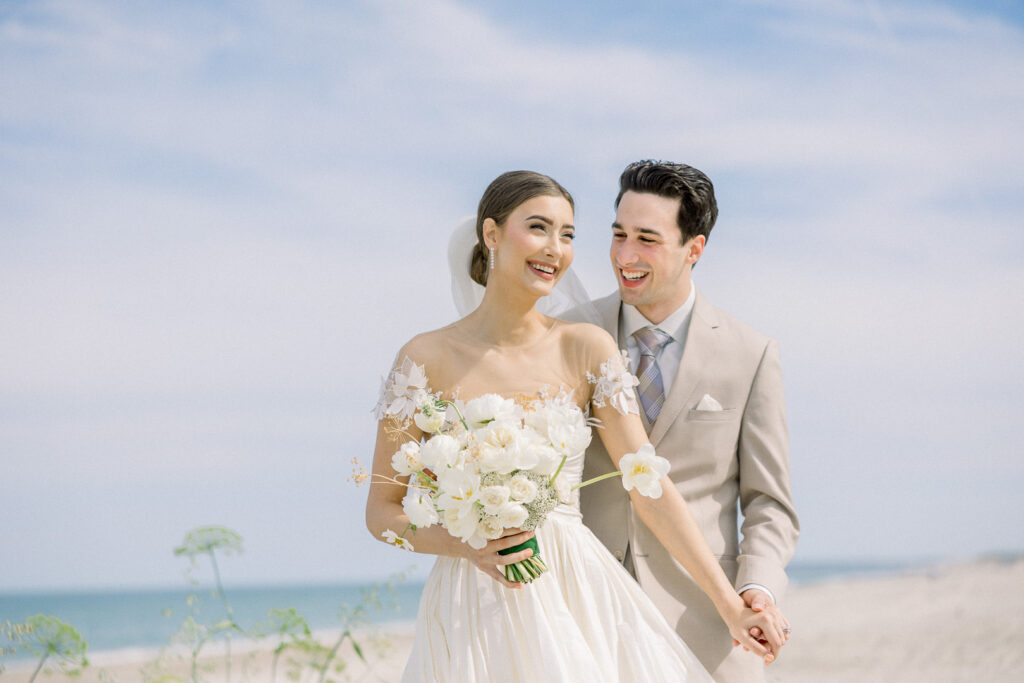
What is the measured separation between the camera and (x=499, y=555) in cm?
310

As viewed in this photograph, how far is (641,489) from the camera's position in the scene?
3.09 metres

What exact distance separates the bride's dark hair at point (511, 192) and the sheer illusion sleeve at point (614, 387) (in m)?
0.61

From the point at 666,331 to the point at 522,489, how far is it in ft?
4.74

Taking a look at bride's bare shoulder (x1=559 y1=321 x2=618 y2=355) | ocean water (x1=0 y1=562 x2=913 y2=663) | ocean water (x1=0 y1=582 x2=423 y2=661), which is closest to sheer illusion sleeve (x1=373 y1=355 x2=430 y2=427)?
bride's bare shoulder (x1=559 y1=321 x2=618 y2=355)

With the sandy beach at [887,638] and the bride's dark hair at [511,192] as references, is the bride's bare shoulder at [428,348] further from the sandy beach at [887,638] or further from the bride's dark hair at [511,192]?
the sandy beach at [887,638]

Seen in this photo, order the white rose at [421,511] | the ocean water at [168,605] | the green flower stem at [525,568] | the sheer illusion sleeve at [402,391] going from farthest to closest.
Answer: the ocean water at [168,605] < the sheer illusion sleeve at [402,391] < the green flower stem at [525,568] < the white rose at [421,511]

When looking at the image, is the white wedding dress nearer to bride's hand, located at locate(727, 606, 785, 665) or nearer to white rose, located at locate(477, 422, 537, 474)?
bride's hand, located at locate(727, 606, 785, 665)

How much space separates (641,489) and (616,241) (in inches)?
56.1

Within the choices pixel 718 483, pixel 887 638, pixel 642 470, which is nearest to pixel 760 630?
pixel 718 483

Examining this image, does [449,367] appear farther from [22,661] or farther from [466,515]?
[22,661]

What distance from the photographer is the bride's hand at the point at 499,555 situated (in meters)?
3.06

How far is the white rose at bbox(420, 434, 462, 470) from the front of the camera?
9.79 ft

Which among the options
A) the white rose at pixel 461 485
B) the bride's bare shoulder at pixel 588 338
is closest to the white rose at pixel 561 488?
the white rose at pixel 461 485

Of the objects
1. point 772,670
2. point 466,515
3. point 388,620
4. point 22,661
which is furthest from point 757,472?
point 388,620
